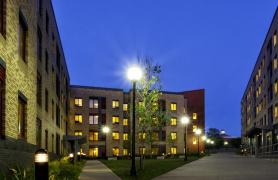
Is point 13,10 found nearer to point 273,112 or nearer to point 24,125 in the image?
point 24,125

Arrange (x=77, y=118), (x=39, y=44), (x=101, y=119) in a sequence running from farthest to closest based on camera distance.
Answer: (x=101, y=119)
(x=77, y=118)
(x=39, y=44)

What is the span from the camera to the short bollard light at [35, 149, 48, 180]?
26.8ft

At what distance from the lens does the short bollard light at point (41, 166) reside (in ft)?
26.8

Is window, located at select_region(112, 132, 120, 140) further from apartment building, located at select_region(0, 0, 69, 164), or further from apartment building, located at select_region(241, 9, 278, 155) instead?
apartment building, located at select_region(0, 0, 69, 164)

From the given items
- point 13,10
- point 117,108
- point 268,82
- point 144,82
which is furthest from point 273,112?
point 13,10

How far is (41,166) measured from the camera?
820 cm

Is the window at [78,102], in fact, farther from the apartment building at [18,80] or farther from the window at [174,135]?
the apartment building at [18,80]

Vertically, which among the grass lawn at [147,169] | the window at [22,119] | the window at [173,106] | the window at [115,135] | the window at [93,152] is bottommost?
the window at [93,152]

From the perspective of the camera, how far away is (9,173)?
50.6 ft

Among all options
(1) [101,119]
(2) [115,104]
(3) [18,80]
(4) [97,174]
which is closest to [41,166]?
(3) [18,80]

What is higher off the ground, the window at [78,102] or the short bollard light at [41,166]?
the window at [78,102]

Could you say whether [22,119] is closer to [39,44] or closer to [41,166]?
[39,44]


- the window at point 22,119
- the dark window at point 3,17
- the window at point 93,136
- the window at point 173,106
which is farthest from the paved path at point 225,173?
the window at point 173,106

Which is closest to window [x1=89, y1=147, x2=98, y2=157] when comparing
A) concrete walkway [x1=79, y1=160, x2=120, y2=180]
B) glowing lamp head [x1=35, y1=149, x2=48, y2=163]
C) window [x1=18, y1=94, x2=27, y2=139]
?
concrete walkway [x1=79, y1=160, x2=120, y2=180]
